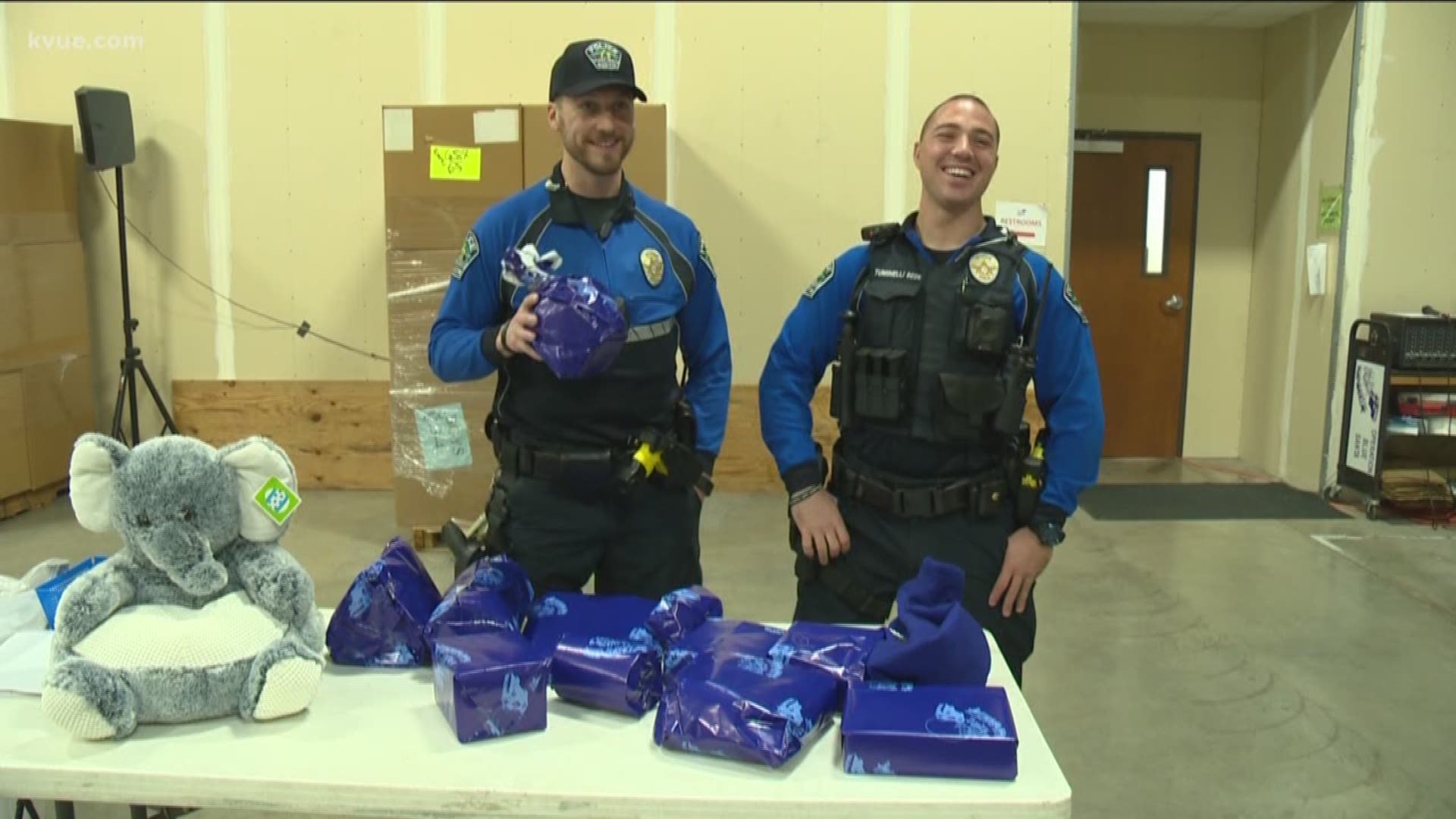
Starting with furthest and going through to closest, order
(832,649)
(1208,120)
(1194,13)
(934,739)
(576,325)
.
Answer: (1208,120), (1194,13), (576,325), (832,649), (934,739)

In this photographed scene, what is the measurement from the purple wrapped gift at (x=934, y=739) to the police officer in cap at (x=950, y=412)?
0.77 metres

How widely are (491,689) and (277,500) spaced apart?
40 cm

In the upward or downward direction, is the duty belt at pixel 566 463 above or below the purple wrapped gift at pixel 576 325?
below

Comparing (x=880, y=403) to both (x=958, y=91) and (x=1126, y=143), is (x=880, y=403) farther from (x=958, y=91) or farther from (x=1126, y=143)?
(x=1126, y=143)

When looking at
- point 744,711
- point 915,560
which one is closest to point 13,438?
point 915,560

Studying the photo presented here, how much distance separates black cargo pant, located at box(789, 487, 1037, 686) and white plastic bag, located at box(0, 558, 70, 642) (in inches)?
51.1

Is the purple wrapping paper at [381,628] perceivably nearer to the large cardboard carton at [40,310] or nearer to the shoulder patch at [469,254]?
the shoulder patch at [469,254]

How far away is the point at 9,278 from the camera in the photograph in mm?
4629

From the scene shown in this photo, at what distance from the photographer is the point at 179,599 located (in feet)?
4.54

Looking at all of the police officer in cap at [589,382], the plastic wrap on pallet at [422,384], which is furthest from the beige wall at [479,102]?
the police officer in cap at [589,382]

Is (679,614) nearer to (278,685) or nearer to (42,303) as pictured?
(278,685)

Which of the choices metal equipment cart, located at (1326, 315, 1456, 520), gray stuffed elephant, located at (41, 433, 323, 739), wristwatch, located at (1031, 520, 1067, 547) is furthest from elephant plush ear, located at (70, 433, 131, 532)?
metal equipment cart, located at (1326, 315, 1456, 520)

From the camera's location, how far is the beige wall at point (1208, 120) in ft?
19.5

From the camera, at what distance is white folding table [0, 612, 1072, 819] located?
1.20 meters
